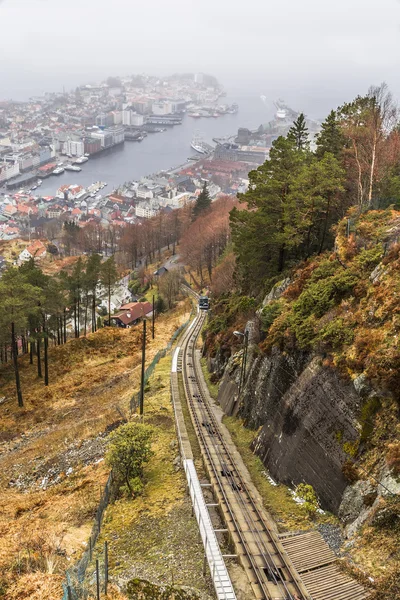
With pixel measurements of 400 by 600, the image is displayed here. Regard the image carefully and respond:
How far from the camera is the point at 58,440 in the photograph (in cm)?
2850

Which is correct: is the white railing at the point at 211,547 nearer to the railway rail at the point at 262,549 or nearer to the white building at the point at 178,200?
the railway rail at the point at 262,549

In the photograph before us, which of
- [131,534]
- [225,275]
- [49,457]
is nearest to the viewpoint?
[131,534]

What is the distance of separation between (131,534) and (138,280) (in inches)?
2637

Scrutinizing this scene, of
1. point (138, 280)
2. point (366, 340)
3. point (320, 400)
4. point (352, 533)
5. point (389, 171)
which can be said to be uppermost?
point (389, 171)

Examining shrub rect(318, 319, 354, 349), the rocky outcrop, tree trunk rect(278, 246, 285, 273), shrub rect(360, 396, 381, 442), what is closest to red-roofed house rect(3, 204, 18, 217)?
tree trunk rect(278, 246, 285, 273)

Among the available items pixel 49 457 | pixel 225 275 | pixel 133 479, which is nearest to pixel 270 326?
pixel 133 479

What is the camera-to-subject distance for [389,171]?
3212 centimetres

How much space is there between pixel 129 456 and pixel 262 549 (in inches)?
277

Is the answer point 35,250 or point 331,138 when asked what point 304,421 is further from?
point 35,250

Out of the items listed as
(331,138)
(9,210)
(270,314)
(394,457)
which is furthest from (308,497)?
(9,210)

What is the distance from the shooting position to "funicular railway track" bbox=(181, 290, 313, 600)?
45.2ft

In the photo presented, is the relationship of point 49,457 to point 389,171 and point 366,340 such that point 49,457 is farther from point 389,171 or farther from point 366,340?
point 389,171

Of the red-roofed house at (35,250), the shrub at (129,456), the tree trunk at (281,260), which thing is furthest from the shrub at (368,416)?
the red-roofed house at (35,250)

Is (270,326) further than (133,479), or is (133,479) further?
(270,326)
